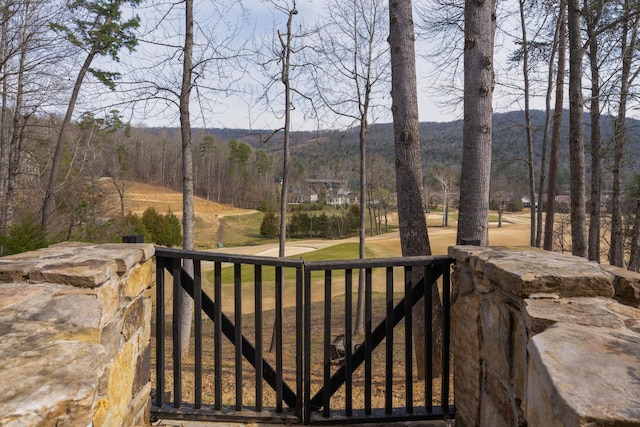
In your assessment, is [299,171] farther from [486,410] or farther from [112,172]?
[486,410]

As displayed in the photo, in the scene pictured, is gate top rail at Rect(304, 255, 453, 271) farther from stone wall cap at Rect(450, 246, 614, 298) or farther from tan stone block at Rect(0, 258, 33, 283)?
tan stone block at Rect(0, 258, 33, 283)

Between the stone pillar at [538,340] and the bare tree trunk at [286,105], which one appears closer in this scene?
the stone pillar at [538,340]

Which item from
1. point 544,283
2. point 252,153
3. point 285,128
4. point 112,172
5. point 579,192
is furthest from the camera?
point 252,153

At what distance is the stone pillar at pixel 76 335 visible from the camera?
3.26 feet

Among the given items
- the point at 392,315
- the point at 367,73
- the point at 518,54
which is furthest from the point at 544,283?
the point at 518,54

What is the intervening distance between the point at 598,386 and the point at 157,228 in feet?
91.4

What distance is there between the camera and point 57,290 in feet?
5.68

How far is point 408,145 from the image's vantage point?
4.25 meters

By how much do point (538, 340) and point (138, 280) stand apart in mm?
2079

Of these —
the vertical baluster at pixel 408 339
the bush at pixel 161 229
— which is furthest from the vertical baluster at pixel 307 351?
the bush at pixel 161 229

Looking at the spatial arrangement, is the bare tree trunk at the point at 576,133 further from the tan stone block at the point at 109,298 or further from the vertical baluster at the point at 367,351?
the tan stone block at the point at 109,298

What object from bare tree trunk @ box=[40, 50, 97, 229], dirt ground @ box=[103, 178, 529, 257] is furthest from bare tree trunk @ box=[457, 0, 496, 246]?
dirt ground @ box=[103, 178, 529, 257]

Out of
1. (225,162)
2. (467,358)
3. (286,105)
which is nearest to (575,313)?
(467,358)

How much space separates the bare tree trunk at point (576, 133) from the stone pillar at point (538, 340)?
4.80 meters
